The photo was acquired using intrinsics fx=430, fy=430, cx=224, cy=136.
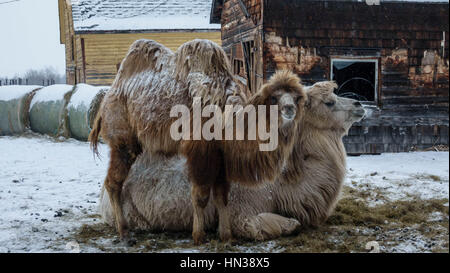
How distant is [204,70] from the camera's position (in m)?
3.88

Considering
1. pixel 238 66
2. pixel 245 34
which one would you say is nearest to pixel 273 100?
pixel 245 34

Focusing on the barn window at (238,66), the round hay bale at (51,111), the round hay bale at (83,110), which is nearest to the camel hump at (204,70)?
the round hay bale at (83,110)

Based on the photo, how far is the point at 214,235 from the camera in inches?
159

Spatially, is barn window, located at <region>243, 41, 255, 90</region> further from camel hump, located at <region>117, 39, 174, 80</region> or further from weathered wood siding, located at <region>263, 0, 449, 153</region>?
camel hump, located at <region>117, 39, 174, 80</region>

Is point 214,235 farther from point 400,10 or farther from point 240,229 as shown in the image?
point 400,10

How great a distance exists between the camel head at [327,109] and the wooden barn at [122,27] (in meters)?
16.9

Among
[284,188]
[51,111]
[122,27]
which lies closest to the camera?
[284,188]

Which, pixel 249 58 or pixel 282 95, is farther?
pixel 249 58

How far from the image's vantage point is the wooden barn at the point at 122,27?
20469 millimetres

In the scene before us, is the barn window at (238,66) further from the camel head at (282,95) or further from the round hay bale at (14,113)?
the camel head at (282,95)

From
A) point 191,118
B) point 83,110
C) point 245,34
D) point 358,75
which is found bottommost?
point 83,110

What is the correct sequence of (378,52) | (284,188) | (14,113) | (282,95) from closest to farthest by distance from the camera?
1. (282,95)
2. (284,188)
3. (378,52)
4. (14,113)

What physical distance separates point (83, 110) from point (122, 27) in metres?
10.1

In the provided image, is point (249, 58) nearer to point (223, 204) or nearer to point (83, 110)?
point (83, 110)
